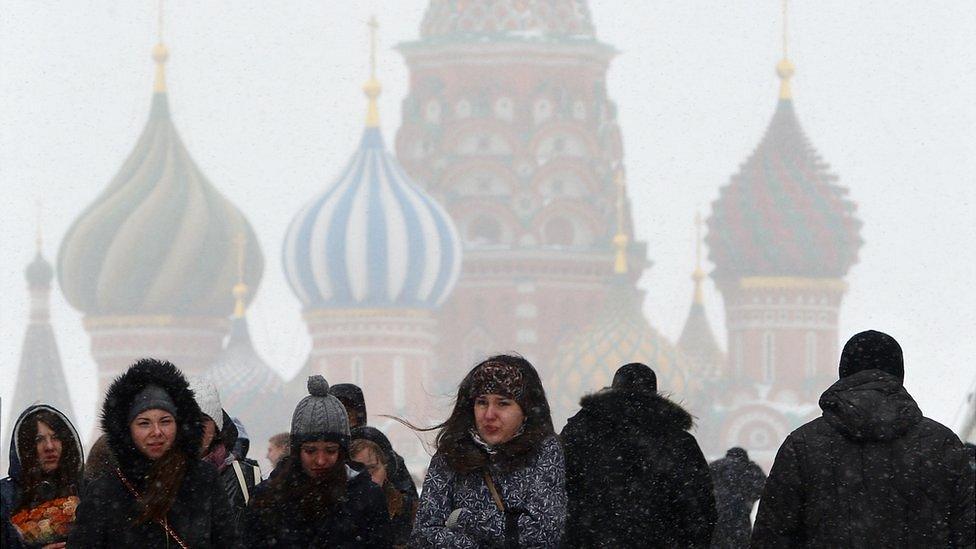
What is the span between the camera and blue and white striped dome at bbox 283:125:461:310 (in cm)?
5856

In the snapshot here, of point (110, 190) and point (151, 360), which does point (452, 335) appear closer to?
point (110, 190)

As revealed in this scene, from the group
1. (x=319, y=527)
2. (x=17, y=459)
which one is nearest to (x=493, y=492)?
(x=319, y=527)

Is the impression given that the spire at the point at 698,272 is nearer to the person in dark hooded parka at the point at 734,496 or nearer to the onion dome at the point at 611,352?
the onion dome at the point at 611,352

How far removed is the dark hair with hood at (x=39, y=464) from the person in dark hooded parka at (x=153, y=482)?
1.54 feet

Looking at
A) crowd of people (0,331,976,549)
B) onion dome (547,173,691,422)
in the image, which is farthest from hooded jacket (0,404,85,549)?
onion dome (547,173,691,422)

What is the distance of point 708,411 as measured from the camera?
59500 millimetres

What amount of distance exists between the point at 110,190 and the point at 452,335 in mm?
8458

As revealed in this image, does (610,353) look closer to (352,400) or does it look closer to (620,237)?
(620,237)

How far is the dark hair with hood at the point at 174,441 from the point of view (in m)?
5.50

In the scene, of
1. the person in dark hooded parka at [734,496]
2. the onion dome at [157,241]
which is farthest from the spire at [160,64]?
the person in dark hooded parka at [734,496]

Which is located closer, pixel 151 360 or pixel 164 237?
pixel 151 360

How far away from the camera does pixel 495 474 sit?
5.55 metres

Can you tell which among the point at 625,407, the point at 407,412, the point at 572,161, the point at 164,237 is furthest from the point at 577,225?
the point at 625,407

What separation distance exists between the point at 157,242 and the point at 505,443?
190 feet
